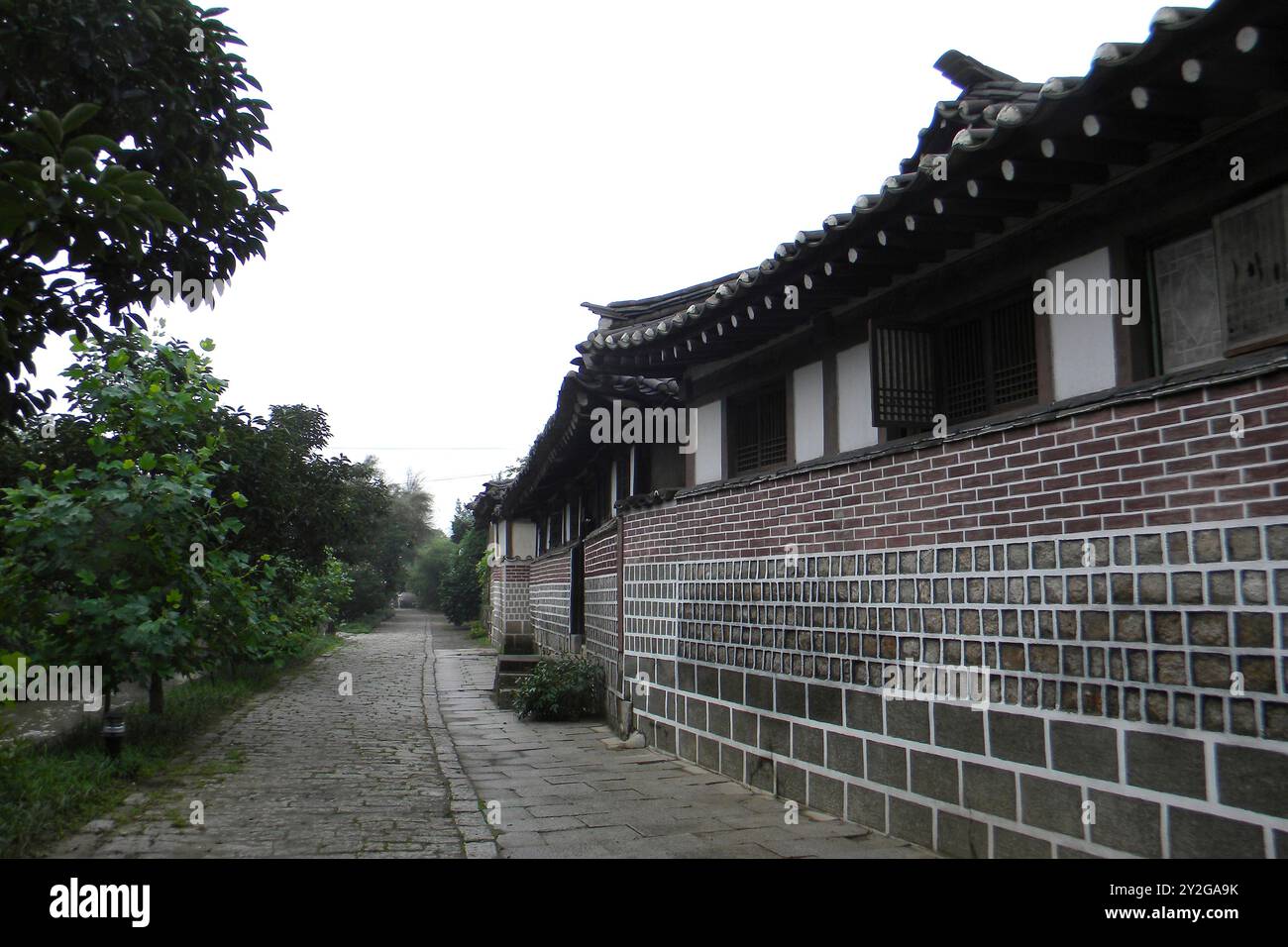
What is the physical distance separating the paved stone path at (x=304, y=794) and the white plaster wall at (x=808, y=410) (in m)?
3.31

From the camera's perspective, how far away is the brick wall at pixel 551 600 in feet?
46.9

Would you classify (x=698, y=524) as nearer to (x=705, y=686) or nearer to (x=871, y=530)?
(x=705, y=686)

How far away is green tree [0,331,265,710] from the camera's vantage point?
22.7 feet

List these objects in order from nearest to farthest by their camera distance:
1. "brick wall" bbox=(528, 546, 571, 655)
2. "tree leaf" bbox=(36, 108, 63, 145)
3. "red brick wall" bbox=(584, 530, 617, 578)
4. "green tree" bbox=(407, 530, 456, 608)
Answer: "tree leaf" bbox=(36, 108, 63, 145) < "red brick wall" bbox=(584, 530, 617, 578) < "brick wall" bbox=(528, 546, 571, 655) < "green tree" bbox=(407, 530, 456, 608)

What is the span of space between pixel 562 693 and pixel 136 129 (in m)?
7.12

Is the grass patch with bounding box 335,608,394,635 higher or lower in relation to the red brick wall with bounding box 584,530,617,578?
lower

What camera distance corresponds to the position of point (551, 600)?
1580 cm

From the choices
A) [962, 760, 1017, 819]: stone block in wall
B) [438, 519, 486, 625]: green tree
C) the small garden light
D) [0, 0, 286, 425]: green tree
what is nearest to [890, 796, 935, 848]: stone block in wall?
[962, 760, 1017, 819]: stone block in wall

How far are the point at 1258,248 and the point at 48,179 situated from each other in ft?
14.1

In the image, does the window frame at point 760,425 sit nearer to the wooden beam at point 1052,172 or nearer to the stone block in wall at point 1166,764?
the wooden beam at point 1052,172

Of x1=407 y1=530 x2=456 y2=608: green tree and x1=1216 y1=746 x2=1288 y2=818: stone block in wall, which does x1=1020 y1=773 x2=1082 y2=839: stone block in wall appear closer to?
x1=1216 y1=746 x2=1288 y2=818: stone block in wall

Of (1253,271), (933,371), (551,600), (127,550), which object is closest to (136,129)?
(127,550)

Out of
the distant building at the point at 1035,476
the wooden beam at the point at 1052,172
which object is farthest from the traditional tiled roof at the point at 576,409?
the wooden beam at the point at 1052,172

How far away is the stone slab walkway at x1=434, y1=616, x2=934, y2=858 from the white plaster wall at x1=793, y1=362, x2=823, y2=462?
2379 mm
